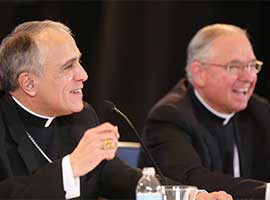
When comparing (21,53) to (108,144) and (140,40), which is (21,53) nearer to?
(108,144)

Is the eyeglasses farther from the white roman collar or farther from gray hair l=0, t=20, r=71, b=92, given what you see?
gray hair l=0, t=20, r=71, b=92

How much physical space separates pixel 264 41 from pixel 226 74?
1347 millimetres

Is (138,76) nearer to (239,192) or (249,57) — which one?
(249,57)

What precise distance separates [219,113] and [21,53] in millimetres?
1322

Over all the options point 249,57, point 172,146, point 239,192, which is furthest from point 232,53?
point 239,192

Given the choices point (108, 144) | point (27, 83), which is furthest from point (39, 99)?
point (108, 144)

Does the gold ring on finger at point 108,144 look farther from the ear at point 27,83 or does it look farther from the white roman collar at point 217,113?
the white roman collar at point 217,113

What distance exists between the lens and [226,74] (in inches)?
155

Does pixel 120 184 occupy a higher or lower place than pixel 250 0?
lower

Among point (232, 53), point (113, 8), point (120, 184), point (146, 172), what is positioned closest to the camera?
point (146, 172)

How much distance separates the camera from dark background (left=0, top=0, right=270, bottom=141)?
5164 millimetres

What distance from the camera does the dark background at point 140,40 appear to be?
16.9 feet

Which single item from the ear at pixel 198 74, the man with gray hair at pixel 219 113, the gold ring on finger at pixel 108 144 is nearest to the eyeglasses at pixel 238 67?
the man with gray hair at pixel 219 113

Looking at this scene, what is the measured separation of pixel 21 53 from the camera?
118 inches
